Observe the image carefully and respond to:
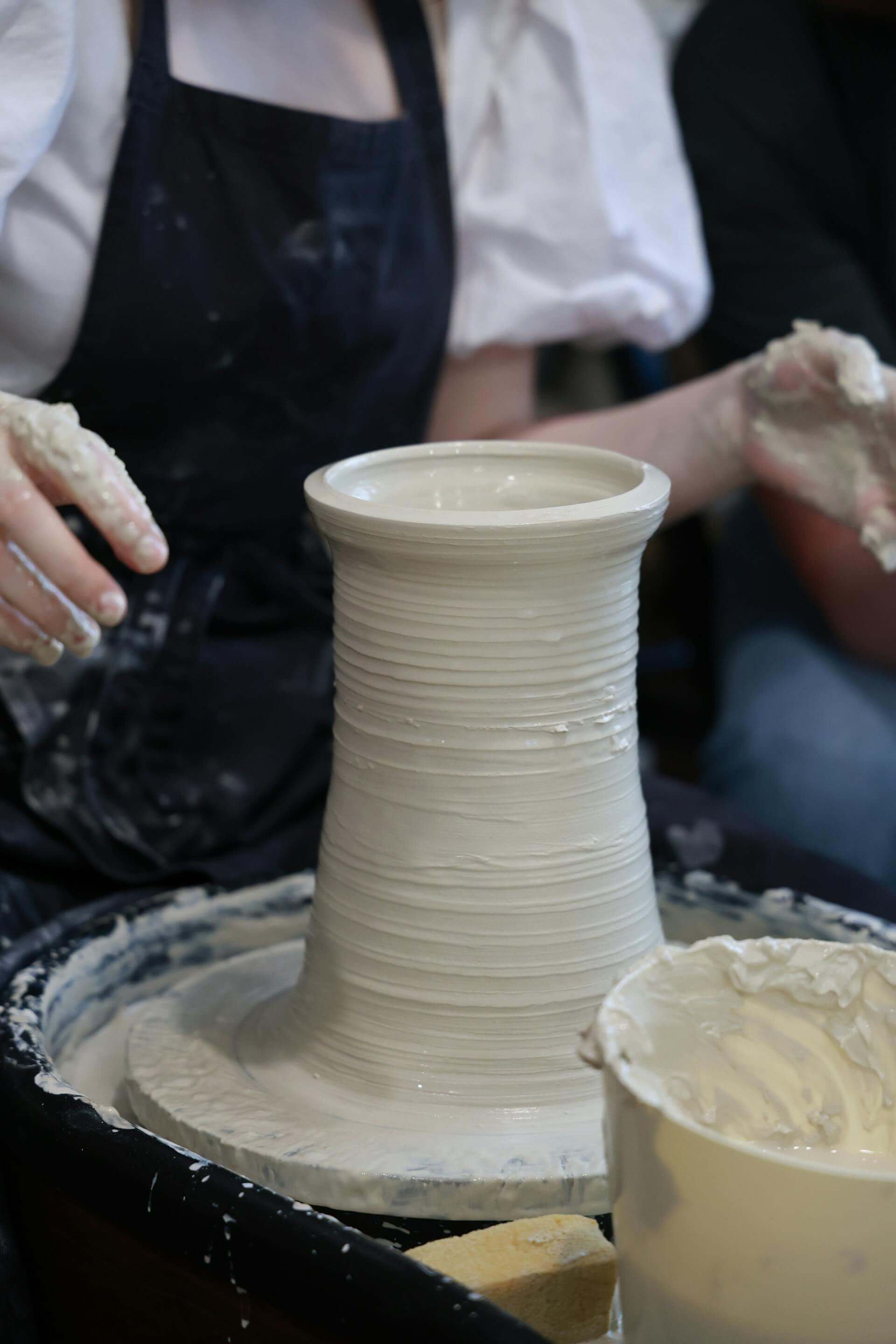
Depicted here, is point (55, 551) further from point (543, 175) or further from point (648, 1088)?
point (543, 175)

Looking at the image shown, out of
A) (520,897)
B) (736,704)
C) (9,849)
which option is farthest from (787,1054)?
(736,704)

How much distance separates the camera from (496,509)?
2.32 feet

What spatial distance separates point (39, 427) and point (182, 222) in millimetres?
330

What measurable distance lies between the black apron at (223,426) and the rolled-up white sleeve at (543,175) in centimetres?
5

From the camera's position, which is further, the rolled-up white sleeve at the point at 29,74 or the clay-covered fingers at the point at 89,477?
the rolled-up white sleeve at the point at 29,74

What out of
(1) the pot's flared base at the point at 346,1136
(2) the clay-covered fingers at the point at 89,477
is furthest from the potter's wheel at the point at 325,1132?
(2) the clay-covered fingers at the point at 89,477

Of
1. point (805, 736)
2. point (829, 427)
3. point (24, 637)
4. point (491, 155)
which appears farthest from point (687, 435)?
point (24, 637)

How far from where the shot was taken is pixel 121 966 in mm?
764

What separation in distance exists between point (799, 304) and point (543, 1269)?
3.67 feet

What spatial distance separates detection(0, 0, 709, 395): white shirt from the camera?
80 cm

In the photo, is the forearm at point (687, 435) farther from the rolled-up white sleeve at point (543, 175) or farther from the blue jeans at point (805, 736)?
the blue jeans at point (805, 736)

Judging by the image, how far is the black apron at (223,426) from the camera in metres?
0.83

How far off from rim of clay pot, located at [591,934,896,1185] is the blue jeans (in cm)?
72

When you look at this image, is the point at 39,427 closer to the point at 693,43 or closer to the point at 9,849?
the point at 9,849
